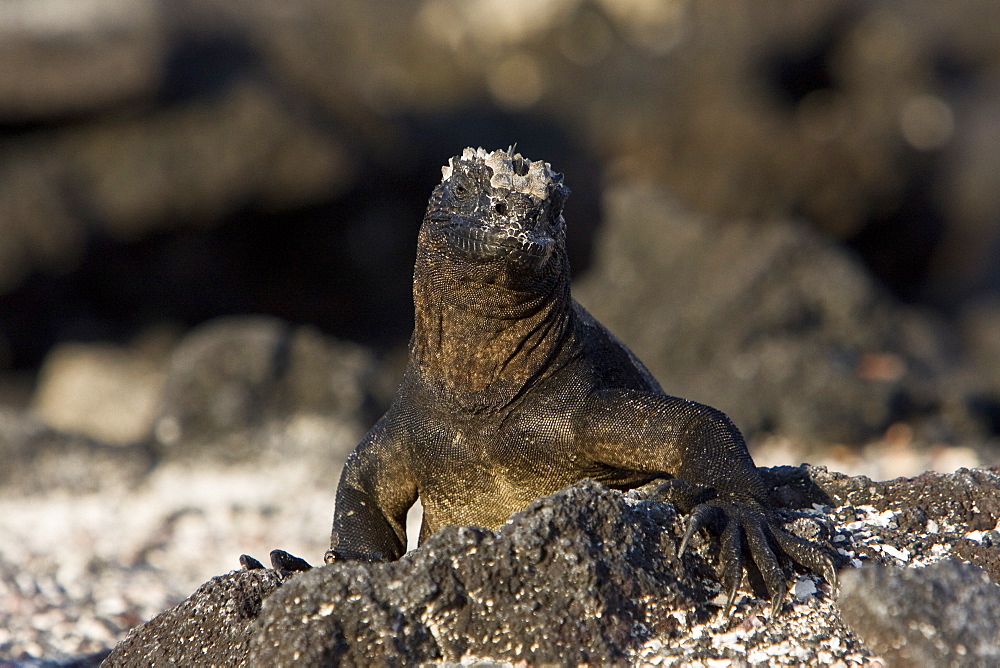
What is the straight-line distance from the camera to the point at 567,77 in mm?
22969

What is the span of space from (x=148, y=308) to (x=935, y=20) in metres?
20.5

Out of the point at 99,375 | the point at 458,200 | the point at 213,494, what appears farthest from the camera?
the point at 99,375

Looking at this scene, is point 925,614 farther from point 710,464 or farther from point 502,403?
point 502,403

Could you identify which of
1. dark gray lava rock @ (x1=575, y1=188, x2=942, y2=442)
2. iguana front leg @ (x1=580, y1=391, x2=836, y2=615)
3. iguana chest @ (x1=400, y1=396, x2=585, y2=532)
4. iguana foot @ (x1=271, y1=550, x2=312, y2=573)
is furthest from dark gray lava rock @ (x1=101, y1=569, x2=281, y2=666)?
dark gray lava rock @ (x1=575, y1=188, x2=942, y2=442)

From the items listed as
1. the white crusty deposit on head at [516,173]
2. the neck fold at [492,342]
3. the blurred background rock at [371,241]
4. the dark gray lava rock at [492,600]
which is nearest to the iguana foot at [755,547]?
the dark gray lava rock at [492,600]

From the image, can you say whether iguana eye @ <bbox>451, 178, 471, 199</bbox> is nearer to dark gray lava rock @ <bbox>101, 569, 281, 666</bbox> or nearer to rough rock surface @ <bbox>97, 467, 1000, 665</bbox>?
rough rock surface @ <bbox>97, 467, 1000, 665</bbox>

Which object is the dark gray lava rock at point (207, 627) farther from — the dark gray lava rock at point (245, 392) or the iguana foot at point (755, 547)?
the dark gray lava rock at point (245, 392)

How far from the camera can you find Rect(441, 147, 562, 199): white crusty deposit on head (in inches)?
149

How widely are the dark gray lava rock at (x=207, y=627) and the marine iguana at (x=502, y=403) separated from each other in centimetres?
19

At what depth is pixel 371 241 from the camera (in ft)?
52.1

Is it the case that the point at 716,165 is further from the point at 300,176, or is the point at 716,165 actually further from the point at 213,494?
the point at 213,494

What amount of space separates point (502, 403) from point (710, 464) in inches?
29.5

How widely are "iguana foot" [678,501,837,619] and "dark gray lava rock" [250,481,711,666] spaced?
0.13m

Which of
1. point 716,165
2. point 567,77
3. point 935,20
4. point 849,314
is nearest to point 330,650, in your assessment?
point 849,314
